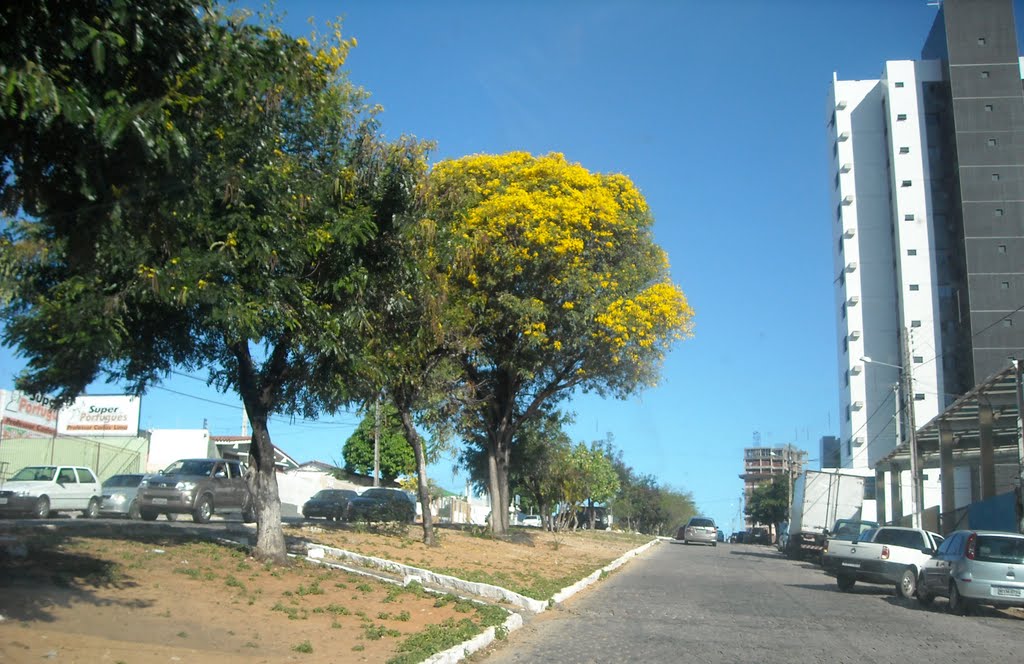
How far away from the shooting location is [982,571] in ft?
51.0

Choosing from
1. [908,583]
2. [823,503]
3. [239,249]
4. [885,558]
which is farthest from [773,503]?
[239,249]

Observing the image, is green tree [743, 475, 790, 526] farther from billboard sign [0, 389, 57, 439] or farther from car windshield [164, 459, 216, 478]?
car windshield [164, 459, 216, 478]

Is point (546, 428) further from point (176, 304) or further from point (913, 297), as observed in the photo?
point (913, 297)

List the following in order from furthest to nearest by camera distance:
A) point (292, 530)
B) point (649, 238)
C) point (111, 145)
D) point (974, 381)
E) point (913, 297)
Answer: point (913, 297), point (974, 381), point (649, 238), point (292, 530), point (111, 145)

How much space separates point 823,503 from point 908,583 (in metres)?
20.8

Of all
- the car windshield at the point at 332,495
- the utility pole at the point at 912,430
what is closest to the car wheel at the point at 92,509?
the car windshield at the point at 332,495

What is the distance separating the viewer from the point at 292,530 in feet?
62.2

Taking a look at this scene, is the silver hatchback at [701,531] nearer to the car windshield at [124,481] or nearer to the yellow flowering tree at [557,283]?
the yellow flowering tree at [557,283]

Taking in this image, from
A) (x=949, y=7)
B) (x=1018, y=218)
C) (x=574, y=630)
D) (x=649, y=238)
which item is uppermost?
(x=949, y=7)

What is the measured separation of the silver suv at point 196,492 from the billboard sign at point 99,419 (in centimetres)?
2679

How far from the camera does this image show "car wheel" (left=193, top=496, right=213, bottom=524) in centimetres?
2123

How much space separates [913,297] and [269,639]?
223 feet

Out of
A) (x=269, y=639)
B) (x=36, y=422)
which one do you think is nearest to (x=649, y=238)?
(x=269, y=639)

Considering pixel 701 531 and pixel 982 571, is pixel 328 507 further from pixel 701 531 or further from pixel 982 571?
pixel 701 531
